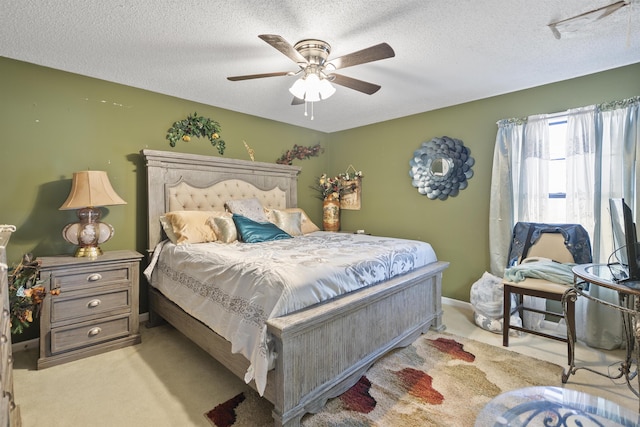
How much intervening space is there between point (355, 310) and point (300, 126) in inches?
135

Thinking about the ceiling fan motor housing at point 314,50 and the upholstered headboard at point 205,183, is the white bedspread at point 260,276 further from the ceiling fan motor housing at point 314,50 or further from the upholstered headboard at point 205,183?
the ceiling fan motor housing at point 314,50

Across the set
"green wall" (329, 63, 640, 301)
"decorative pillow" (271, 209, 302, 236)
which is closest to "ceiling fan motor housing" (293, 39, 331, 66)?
"decorative pillow" (271, 209, 302, 236)

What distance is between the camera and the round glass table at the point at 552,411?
3.92ft

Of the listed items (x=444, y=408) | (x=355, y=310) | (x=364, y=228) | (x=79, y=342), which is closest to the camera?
(x=444, y=408)

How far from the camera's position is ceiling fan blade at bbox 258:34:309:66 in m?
1.72

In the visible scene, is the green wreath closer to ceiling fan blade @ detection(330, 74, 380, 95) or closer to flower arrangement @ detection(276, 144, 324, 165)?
flower arrangement @ detection(276, 144, 324, 165)

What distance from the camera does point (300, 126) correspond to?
4.71m

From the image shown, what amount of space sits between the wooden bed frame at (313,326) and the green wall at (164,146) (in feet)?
0.84

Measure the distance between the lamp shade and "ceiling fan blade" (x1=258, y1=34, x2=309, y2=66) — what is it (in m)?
1.93

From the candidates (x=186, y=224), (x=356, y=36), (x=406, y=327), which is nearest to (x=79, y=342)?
(x=186, y=224)

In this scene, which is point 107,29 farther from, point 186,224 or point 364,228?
point 364,228

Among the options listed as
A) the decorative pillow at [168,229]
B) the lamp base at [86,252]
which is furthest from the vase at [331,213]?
the lamp base at [86,252]

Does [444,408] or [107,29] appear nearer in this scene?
[444,408]

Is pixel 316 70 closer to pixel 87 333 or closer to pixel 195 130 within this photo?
pixel 195 130
